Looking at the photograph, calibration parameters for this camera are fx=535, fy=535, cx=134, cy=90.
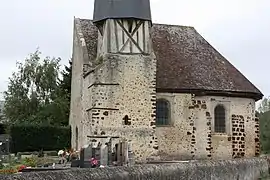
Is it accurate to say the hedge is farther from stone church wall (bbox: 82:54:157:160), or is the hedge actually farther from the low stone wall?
the low stone wall

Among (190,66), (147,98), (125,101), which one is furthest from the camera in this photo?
(190,66)

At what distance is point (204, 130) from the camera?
30.1m

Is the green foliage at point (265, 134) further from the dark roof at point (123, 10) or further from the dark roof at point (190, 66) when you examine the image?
the dark roof at point (123, 10)

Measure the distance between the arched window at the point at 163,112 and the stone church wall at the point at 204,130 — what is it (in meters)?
0.21

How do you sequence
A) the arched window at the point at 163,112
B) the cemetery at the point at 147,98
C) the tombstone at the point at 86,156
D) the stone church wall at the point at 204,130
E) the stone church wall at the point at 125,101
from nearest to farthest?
the tombstone at the point at 86,156 < the stone church wall at the point at 125,101 < the cemetery at the point at 147,98 < the stone church wall at the point at 204,130 < the arched window at the point at 163,112

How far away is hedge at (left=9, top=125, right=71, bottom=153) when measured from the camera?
33.4 meters

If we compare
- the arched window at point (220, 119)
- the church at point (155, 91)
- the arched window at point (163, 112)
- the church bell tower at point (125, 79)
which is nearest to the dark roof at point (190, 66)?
the church at point (155, 91)

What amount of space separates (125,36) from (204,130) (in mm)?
7040

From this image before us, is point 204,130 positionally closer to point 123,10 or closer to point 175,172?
point 123,10

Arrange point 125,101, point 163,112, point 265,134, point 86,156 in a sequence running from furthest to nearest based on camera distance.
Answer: point 265,134 → point 163,112 → point 125,101 → point 86,156

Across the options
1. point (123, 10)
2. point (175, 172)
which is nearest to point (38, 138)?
point (123, 10)

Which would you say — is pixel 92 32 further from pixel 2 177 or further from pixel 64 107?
pixel 2 177

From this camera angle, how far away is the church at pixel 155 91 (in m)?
27.6

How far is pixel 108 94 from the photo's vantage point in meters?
27.5
